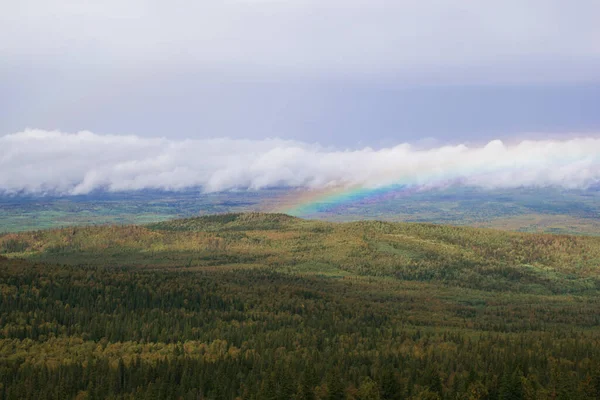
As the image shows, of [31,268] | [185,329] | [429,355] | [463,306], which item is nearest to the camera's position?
[429,355]

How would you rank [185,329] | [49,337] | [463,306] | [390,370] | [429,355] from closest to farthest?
[390,370] < [429,355] < [49,337] < [185,329] < [463,306]

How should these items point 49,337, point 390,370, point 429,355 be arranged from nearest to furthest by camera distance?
point 390,370 < point 429,355 < point 49,337

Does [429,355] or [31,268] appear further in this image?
[31,268]

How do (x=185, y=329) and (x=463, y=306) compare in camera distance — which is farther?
(x=463, y=306)

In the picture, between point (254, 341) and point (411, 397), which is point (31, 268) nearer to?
point (254, 341)

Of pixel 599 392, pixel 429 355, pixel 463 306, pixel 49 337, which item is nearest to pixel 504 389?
pixel 599 392

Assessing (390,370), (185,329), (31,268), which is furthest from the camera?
(31,268)

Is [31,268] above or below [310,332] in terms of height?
above

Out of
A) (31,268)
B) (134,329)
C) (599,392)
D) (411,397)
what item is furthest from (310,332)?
(31,268)

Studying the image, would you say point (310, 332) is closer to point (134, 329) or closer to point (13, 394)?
point (134, 329)
